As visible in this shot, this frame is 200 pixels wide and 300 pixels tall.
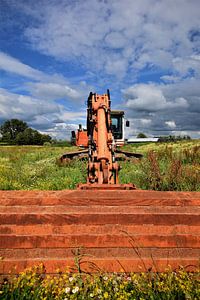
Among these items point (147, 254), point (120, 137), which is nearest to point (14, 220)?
point (147, 254)

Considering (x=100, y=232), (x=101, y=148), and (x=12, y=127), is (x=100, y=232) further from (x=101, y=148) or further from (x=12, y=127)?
(x=12, y=127)

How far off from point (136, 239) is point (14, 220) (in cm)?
99

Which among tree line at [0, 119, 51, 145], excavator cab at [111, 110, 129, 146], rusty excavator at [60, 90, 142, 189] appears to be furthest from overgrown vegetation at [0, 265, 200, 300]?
tree line at [0, 119, 51, 145]

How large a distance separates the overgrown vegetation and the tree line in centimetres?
7312

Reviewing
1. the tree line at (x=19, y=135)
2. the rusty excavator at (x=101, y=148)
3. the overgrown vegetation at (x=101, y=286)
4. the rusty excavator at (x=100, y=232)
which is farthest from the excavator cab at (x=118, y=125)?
the tree line at (x=19, y=135)

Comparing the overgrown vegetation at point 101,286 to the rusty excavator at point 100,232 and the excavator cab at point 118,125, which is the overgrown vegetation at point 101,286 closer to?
the rusty excavator at point 100,232

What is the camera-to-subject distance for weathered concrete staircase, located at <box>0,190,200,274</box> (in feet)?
6.93

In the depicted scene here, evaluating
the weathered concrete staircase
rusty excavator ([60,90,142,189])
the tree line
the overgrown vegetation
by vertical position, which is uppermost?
the tree line

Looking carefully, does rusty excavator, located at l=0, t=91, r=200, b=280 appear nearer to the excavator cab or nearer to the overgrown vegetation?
the overgrown vegetation

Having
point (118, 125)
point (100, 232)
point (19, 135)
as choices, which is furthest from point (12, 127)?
point (100, 232)

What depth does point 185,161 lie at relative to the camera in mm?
11500

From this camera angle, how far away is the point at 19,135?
78.6m

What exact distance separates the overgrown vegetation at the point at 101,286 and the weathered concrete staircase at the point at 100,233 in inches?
4.0

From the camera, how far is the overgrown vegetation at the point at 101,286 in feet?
5.94
